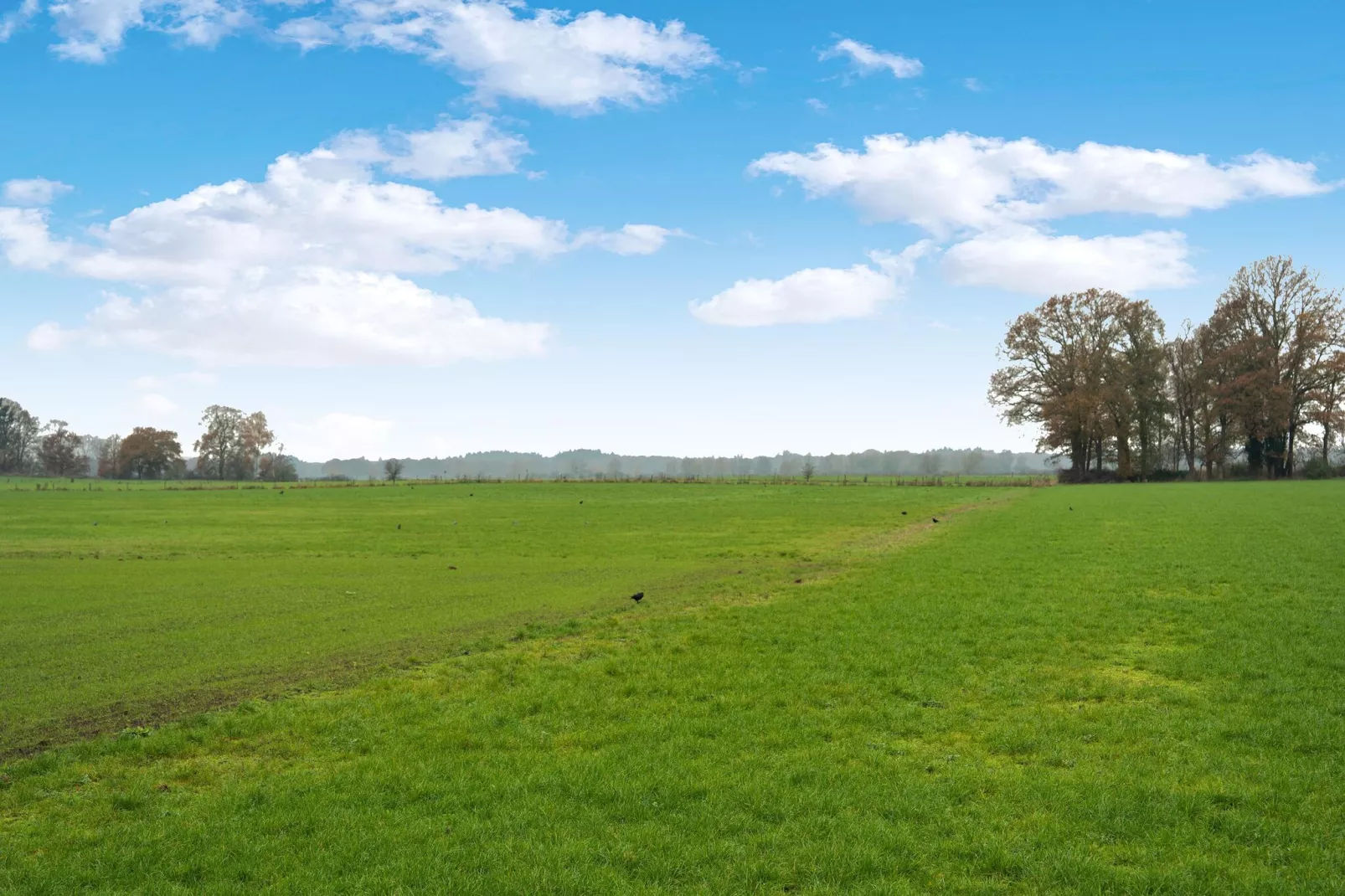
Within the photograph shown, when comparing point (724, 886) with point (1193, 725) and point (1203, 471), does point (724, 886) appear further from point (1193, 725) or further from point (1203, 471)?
point (1203, 471)

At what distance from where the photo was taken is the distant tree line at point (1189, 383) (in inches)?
3344

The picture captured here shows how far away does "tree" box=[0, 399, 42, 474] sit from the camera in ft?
490

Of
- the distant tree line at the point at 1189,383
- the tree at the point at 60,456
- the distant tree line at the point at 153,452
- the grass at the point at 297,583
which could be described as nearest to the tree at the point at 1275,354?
the distant tree line at the point at 1189,383

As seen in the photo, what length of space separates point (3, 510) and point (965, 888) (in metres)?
63.0

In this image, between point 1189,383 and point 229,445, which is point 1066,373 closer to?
point 1189,383

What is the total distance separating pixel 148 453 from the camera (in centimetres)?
13825

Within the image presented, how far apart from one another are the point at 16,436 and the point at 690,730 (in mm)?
185670

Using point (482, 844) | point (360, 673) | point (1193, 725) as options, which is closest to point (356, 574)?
point (360, 673)

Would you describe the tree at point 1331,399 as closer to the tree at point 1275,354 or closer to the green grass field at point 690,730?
the tree at point 1275,354

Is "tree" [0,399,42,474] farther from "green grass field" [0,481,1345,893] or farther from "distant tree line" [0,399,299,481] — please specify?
"green grass field" [0,481,1345,893]

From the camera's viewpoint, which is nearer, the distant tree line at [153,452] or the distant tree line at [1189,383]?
the distant tree line at [1189,383]

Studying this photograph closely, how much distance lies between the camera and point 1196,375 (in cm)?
9131

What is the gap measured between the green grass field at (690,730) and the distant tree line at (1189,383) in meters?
70.1

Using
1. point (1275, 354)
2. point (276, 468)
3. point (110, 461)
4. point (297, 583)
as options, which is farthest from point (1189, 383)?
point (110, 461)
